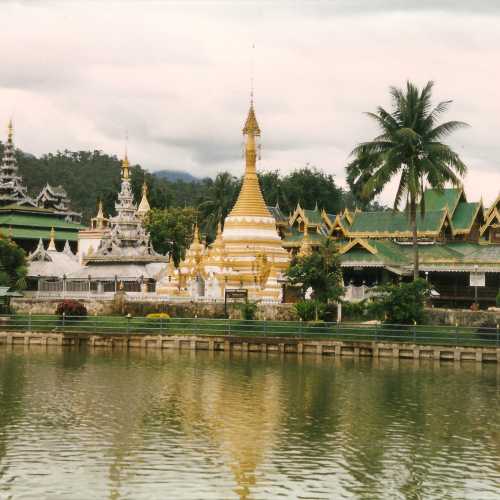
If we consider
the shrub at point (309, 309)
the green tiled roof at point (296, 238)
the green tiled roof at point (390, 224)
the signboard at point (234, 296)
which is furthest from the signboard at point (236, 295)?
the green tiled roof at point (296, 238)

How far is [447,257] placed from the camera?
53406 millimetres

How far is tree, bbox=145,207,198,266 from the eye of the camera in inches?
2995

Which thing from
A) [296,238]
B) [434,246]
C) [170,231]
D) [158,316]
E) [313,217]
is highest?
[313,217]

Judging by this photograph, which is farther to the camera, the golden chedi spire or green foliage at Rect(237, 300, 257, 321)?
the golden chedi spire

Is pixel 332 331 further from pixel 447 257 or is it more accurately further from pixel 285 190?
pixel 285 190

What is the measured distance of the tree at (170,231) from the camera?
76.1 metres

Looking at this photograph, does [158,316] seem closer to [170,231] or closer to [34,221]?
[170,231]

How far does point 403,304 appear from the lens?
1674 inches

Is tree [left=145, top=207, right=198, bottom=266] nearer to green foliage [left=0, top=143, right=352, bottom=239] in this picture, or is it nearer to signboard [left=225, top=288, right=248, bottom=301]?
green foliage [left=0, top=143, right=352, bottom=239]

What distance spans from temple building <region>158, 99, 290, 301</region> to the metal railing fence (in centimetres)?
491

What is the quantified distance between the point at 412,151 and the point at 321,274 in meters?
8.18

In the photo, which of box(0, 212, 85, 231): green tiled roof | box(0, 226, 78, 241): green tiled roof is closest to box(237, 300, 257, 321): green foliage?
box(0, 226, 78, 241): green tiled roof

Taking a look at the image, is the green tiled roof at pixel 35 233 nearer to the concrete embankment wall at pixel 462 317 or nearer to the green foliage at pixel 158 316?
the green foliage at pixel 158 316

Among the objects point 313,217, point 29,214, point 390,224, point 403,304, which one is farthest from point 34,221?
point 403,304
